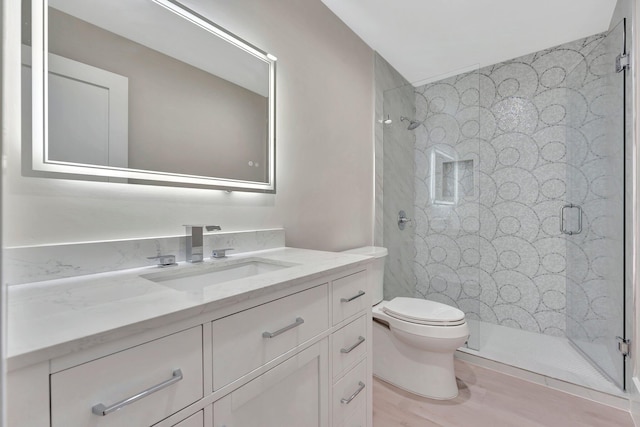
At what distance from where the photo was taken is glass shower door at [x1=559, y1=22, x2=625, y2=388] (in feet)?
5.86

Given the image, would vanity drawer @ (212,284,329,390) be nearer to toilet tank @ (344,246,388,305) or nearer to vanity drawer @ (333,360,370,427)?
vanity drawer @ (333,360,370,427)

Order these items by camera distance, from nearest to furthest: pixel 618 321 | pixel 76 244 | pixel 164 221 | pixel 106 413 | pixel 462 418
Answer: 1. pixel 106 413
2. pixel 76 244
3. pixel 164 221
4. pixel 462 418
5. pixel 618 321

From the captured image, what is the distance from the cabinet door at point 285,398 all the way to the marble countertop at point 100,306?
0.24 meters

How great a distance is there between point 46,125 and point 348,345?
1.23 m

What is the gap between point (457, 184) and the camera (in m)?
2.38

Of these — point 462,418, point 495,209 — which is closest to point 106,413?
point 462,418

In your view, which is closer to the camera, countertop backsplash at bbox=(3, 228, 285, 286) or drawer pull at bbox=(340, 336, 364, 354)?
countertop backsplash at bbox=(3, 228, 285, 286)

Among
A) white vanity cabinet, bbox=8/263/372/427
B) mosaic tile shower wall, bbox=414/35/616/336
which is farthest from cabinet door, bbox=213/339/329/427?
mosaic tile shower wall, bbox=414/35/616/336

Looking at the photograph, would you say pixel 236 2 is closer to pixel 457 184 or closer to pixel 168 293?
pixel 168 293

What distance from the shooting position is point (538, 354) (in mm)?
2127

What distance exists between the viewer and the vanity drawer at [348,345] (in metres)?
1.08

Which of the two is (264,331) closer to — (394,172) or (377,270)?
(377,270)

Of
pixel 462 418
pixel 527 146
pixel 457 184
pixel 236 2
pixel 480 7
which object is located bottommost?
pixel 462 418

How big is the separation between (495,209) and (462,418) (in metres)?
1.84
